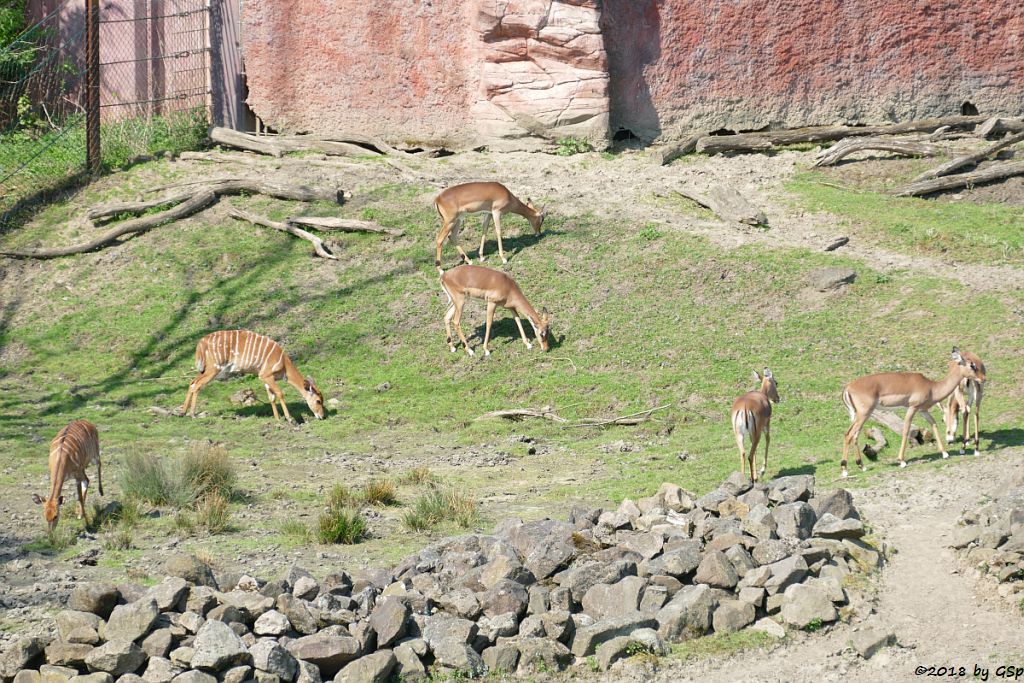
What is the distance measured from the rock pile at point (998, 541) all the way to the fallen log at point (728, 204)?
375 inches

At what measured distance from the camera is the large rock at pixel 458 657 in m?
7.96

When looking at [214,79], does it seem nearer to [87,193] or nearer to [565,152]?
[87,193]

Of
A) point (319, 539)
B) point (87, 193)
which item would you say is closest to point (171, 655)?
point (319, 539)

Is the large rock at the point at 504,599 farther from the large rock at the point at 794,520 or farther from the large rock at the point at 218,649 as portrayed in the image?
the large rock at the point at 794,520

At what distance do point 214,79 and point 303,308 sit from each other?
671cm

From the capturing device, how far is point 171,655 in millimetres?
7668

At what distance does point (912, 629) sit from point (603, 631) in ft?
6.70

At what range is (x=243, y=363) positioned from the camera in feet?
48.6

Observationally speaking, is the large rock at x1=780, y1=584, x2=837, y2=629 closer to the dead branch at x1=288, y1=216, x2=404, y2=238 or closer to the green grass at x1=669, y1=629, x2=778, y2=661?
the green grass at x1=669, y1=629, x2=778, y2=661

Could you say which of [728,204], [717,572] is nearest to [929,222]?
[728,204]

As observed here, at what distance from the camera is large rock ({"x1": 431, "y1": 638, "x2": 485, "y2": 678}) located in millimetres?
7957

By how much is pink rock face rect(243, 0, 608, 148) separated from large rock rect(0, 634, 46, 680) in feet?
50.2

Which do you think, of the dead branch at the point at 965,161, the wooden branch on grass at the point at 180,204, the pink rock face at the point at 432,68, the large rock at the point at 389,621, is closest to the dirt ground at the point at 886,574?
the large rock at the point at 389,621

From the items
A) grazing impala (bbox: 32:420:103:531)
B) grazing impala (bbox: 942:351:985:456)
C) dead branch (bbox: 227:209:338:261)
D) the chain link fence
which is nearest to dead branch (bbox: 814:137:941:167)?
dead branch (bbox: 227:209:338:261)
